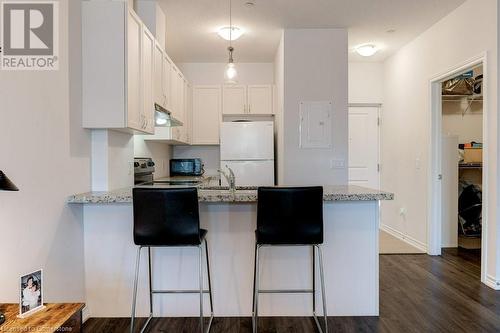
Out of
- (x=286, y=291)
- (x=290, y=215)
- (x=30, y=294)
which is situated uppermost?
(x=290, y=215)

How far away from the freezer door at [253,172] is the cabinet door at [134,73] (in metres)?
2.01

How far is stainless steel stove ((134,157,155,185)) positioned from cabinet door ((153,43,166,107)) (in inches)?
26.9

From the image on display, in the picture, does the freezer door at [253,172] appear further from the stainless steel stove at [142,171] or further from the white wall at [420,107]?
the white wall at [420,107]

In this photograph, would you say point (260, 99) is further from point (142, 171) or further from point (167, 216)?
point (167, 216)

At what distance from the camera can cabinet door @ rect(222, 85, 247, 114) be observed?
518 cm

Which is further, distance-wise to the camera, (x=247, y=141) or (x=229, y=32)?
(x=247, y=141)

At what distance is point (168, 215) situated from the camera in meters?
2.04

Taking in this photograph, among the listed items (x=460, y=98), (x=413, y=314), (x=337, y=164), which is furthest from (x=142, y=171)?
(x=460, y=98)

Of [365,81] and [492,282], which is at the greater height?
[365,81]

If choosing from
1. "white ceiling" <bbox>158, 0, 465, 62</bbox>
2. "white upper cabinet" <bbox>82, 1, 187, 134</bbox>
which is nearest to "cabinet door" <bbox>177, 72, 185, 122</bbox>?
"white ceiling" <bbox>158, 0, 465, 62</bbox>

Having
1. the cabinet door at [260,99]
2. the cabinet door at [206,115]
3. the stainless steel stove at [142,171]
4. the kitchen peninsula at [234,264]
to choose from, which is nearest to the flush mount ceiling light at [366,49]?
the cabinet door at [260,99]

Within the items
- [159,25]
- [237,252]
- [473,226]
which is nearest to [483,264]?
[473,226]

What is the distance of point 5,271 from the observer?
1799 mm

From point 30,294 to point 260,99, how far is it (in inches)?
163
